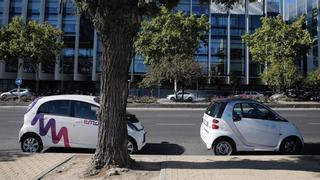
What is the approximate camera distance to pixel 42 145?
11727 mm

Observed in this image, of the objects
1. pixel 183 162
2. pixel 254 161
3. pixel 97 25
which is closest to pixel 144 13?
pixel 97 25

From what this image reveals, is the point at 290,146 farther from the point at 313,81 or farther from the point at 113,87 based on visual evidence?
the point at 313,81

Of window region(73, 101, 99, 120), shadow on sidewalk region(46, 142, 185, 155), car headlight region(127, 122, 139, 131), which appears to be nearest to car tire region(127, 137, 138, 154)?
car headlight region(127, 122, 139, 131)

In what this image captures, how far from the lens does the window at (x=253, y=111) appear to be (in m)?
11.6

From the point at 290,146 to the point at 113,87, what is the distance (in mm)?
5628

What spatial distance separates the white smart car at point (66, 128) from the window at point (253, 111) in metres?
2.66

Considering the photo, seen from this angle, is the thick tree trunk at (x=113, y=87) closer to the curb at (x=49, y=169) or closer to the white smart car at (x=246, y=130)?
the curb at (x=49, y=169)

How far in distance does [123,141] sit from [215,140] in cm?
341

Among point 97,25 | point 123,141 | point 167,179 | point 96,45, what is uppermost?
point 96,45

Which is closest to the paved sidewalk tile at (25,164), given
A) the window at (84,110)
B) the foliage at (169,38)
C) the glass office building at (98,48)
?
the window at (84,110)

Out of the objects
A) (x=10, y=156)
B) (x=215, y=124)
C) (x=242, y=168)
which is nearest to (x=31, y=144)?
(x=10, y=156)

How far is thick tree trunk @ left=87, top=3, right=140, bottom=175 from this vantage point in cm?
862

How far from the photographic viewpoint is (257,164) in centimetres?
928

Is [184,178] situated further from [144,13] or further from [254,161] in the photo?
[144,13]
